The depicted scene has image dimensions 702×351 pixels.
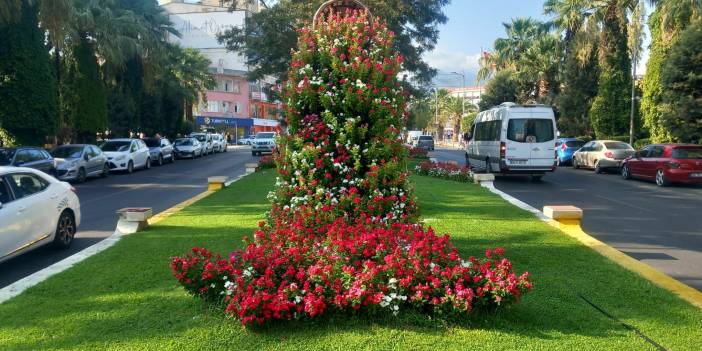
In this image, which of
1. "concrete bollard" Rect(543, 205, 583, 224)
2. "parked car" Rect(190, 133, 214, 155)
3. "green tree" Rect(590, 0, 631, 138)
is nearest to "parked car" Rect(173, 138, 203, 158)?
"parked car" Rect(190, 133, 214, 155)

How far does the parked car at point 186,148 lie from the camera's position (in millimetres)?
37562

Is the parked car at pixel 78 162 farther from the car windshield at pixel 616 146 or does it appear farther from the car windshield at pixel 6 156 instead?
the car windshield at pixel 616 146

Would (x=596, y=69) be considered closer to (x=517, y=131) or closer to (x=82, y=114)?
(x=517, y=131)

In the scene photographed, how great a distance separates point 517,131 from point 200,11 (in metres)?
75.5

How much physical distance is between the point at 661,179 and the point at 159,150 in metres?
24.9

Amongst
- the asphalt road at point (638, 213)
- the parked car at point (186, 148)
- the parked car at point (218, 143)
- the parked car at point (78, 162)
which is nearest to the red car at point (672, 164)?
the asphalt road at point (638, 213)

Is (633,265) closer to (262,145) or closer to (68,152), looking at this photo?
(68,152)

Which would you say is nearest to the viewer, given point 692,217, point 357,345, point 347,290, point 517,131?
point 357,345

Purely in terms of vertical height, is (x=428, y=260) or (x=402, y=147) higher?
(x=402, y=147)

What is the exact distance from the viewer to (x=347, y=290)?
4559 mm

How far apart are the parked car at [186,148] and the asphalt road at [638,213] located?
2387 centimetres

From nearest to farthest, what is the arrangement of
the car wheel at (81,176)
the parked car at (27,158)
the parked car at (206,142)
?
1. the parked car at (27,158)
2. the car wheel at (81,176)
3. the parked car at (206,142)

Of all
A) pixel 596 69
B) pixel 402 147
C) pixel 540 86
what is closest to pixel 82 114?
pixel 402 147

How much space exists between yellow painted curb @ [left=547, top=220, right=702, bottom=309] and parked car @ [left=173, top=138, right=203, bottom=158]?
104 ft
